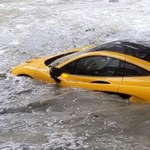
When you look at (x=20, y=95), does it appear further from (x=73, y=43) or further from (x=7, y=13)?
(x=7, y=13)

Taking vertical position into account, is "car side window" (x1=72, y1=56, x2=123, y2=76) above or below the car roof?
below

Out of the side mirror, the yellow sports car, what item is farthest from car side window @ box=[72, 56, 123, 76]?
the side mirror

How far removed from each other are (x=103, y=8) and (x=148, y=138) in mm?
15827

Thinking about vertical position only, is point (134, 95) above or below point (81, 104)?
above

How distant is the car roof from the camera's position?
18.2 ft

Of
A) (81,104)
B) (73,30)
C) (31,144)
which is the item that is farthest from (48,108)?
(73,30)

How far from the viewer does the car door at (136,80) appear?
17.1 ft

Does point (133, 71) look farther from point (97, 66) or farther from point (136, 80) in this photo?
point (97, 66)

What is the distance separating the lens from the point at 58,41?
13.1 metres

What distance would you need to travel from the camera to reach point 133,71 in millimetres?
5465

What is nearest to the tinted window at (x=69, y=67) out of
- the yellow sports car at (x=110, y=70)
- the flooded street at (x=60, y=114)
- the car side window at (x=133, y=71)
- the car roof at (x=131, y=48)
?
the yellow sports car at (x=110, y=70)

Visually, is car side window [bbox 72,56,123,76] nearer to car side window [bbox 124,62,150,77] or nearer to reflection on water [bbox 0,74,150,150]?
car side window [bbox 124,62,150,77]

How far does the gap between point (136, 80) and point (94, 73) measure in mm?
887

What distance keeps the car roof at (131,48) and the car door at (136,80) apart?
4.9 inches
